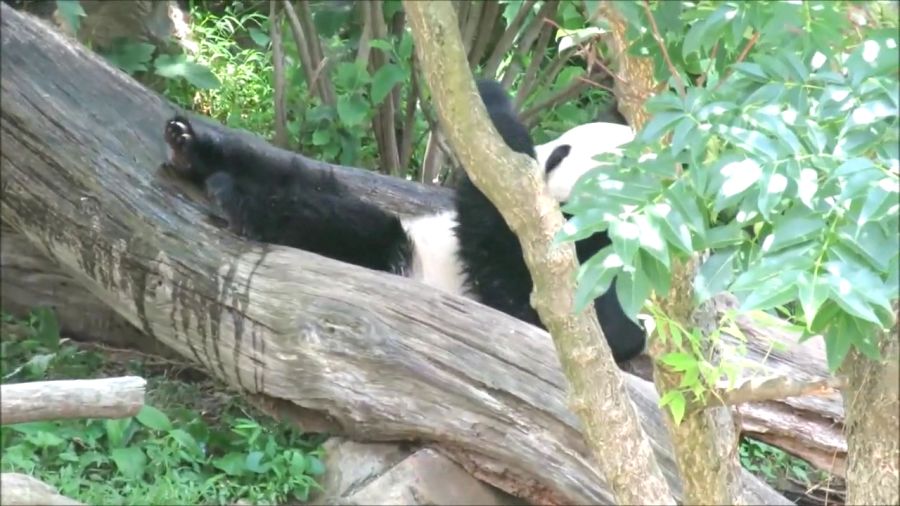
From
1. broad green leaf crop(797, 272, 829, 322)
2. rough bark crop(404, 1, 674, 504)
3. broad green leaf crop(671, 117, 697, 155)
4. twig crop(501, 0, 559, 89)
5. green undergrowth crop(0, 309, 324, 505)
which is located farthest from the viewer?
twig crop(501, 0, 559, 89)

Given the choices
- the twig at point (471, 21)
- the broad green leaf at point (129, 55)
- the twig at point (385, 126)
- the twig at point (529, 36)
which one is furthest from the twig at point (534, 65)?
the broad green leaf at point (129, 55)

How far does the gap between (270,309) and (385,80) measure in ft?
4.98

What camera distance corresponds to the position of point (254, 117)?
5215 mm

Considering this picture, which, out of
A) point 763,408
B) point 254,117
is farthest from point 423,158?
point 763,408

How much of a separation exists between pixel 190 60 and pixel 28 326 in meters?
1.76

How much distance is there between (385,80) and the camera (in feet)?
14.7

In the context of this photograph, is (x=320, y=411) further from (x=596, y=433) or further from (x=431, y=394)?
(x=596, y=433)

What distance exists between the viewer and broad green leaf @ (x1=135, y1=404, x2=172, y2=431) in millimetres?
3230

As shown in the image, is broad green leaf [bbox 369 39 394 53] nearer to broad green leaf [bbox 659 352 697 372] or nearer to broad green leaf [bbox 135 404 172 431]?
broad green leaf [bbox 135 404 172 431]

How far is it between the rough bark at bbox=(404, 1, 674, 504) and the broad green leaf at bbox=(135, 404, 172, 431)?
5.10ft

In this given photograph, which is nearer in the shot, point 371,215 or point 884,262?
point 884,262

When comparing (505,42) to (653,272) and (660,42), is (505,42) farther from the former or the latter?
(653,272)

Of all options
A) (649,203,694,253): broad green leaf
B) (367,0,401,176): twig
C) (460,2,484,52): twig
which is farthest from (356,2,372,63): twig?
(649,203,694,253): broad green leaf

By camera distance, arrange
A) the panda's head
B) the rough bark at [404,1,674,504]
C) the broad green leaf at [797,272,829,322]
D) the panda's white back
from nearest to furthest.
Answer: the broad green leaf at [797,272,829,322], the rough bark at [404,1,674,504], the panda's head, the panda's white back
